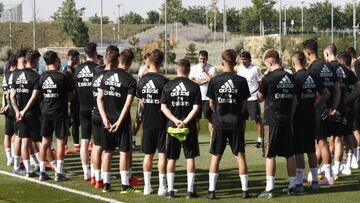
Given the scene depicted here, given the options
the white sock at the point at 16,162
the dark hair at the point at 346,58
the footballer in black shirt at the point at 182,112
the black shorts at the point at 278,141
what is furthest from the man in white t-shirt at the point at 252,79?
the white sock at the point at 16,162

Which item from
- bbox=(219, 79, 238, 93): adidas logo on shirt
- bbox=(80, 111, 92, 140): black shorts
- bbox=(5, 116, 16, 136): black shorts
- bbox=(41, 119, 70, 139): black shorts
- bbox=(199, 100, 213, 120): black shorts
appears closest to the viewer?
bbox=(219, 79, 238, 93): adidas logo on shirt

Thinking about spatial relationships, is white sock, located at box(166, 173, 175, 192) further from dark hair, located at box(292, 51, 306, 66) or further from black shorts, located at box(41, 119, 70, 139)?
dark hair, located at box(292, 51, 306, 66)

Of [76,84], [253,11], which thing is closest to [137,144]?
[76,84]

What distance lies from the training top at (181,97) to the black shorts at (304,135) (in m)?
1.74

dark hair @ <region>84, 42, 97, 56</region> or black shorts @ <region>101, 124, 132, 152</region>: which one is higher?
dark hair @ <region>84, 42, 97, 56</region>

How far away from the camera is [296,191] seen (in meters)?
11.5

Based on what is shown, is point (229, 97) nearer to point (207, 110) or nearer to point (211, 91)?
point (211, 91)

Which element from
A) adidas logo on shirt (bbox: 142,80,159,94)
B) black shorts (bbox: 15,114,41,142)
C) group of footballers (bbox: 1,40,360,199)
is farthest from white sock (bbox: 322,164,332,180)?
black shorts (bbox: 15,114,41,142)

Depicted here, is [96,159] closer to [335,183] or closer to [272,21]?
[335,183]

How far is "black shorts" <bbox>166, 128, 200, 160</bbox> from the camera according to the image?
1123 cm

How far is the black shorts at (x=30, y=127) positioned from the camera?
44.4 feet

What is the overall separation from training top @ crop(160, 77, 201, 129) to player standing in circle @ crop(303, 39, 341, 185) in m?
2.30

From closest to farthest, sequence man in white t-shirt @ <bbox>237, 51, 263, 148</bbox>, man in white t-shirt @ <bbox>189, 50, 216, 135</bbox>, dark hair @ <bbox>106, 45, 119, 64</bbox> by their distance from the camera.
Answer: dark hair @ <bbox>106, 45, 119, 64</bbox>, man in white t-shirt @ <bbox>189, 50, 216, 135</bbox>, man in white t-shirt @ <bbox>237, 51, 263, 148</bbox>

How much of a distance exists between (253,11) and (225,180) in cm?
8217
